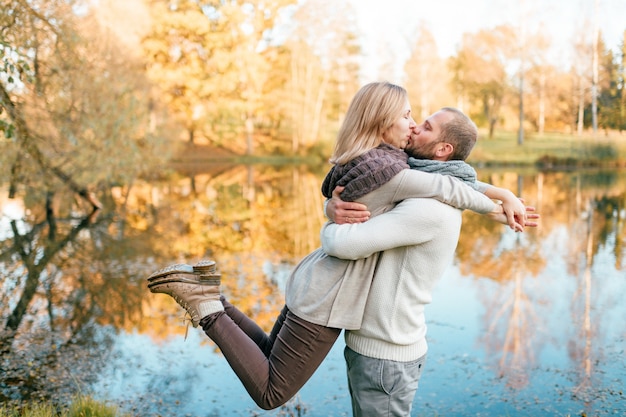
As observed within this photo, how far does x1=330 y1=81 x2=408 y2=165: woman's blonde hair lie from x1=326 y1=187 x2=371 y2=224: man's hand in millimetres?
163

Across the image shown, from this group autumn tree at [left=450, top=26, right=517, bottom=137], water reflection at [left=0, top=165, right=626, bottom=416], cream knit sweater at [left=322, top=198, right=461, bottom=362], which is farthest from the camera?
autumn tree at [left=450, top=26, right=517, bottom=137]

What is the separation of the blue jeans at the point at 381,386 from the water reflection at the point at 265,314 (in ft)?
7.72

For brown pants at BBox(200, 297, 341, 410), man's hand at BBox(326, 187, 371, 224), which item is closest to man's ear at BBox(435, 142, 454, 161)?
man's hand at BBox(326, 187, 371, 224)

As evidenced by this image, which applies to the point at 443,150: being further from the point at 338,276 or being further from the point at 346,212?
the point at 338,276

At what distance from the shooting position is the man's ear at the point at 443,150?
2.33 metres

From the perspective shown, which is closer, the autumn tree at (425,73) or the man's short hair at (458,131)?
the man's short hair at (458,131)

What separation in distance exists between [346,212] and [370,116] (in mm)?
379

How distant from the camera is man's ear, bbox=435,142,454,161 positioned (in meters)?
2.33

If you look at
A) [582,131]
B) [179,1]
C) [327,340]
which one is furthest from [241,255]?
[179,1]

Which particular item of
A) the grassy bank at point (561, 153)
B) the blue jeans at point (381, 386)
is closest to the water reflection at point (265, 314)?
the blue jeans at point (381, 386)

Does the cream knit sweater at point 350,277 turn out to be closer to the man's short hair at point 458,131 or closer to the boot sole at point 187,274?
the man's short hair at point 458,131

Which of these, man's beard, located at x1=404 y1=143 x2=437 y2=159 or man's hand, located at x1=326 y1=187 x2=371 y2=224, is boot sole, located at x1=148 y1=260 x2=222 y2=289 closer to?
man's hand, located at x1=326 y1=187 x2=371 y2=224

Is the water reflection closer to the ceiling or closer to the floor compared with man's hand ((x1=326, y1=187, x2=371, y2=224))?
closer to the floor

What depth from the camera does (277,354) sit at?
7.95 feet
